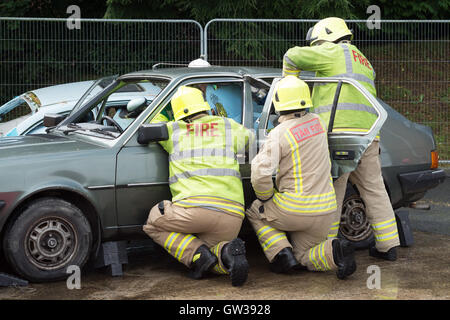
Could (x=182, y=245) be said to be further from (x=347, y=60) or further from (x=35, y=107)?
(x=35, y=107)

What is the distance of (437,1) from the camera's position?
14500 millimetres

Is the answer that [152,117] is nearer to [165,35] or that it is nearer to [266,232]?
[266,232]

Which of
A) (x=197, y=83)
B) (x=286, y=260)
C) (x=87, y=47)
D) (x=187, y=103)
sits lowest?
(x=286, y=260)

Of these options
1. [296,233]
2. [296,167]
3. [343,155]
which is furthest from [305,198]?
[343,155]

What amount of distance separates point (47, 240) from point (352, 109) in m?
2.58

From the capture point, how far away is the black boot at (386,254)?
21.1 feet

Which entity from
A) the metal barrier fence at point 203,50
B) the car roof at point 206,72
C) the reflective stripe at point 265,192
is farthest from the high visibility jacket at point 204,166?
the metal barrier fence at point 203,50

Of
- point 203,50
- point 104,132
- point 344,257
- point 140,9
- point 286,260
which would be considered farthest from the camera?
point 140,9

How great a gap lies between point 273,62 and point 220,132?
564 cm

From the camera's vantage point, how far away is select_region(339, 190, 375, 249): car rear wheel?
22.1ft

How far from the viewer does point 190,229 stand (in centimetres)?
577

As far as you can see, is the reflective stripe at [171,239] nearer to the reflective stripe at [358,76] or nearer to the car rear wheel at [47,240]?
the car rear wheel at [47,240]

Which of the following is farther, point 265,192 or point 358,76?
point 358,76

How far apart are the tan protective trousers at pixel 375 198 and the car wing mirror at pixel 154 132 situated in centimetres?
154
